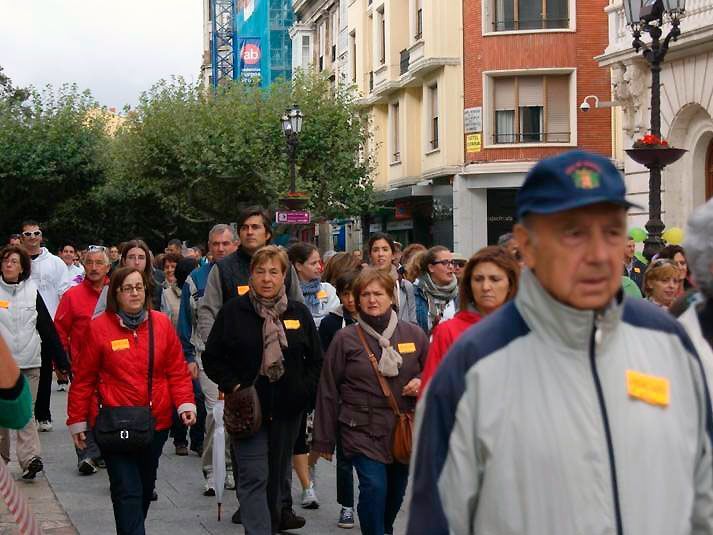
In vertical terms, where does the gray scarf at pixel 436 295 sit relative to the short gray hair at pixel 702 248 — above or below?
below

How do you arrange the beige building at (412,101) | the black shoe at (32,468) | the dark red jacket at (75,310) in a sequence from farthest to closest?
1. the beige building at (412,101)
2. the dark red jacket at (75,310)
3. the black shoe at (32,468)

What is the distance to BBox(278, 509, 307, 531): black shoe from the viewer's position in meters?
8.70

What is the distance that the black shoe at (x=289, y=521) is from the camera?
28.6 feet

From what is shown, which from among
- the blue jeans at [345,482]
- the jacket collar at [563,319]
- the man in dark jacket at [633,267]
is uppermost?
the jacket collar at [563,319]

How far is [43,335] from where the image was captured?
11.4 m

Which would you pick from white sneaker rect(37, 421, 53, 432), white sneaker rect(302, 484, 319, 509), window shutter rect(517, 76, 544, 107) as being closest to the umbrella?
white sneaker rect(302, 484, 319, 509)

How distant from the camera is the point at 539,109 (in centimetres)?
3384

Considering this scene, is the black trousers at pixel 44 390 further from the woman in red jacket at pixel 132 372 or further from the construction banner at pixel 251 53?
the construction banner at pixel 251 53

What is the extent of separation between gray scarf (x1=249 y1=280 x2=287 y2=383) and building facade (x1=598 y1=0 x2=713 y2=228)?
52.7 ft

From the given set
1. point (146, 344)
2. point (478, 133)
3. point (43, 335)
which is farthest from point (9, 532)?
point (478, 133)

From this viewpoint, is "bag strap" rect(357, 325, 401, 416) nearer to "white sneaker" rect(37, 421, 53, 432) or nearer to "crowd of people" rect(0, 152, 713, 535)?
"crowd of people" rect(0, 152, 713, 535)

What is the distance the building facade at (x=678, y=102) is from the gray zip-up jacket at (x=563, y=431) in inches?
789

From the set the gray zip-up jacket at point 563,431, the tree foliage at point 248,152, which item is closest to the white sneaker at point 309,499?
the gray zip-up jacket at point 563,431

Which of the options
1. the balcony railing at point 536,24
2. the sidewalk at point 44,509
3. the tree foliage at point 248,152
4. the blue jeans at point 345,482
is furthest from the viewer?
the tree foliage at point 248,152
